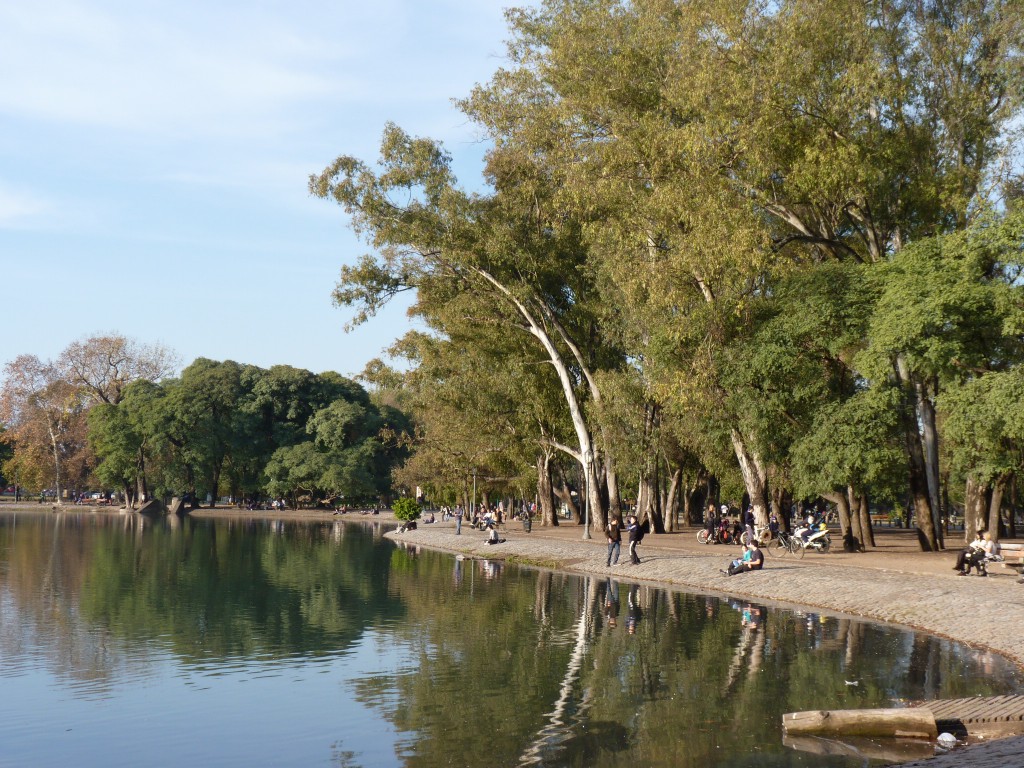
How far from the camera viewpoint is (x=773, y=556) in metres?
33.1

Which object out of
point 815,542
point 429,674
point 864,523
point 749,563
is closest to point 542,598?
point 749,563

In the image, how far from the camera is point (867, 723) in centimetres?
1131

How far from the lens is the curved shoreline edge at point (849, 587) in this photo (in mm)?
19044

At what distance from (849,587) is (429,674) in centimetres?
1328

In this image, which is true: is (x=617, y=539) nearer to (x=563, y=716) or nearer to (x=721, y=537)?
(x=721, y=537)

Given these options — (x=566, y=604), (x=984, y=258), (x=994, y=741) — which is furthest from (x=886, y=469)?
(x=994, y=741)

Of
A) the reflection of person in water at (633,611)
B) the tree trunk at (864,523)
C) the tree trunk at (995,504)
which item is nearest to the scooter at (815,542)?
the tree trunk at (864,523)

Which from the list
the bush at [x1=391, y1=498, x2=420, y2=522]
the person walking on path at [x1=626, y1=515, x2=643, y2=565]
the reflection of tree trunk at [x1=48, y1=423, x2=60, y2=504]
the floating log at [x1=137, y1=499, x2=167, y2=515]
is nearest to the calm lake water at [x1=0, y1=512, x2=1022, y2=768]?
the person walking on path at [x1=626, y1=515, x2=643, y2=565]

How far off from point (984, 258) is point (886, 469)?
6864mm

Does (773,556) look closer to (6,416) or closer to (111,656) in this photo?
(111,656)

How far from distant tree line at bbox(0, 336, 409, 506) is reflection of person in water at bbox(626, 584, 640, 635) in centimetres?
6532

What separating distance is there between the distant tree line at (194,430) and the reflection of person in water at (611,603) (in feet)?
210

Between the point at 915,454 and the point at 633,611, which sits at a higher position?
the point at 915,454

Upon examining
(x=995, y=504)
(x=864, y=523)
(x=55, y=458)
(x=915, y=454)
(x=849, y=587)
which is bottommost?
(x=849, y=587)
